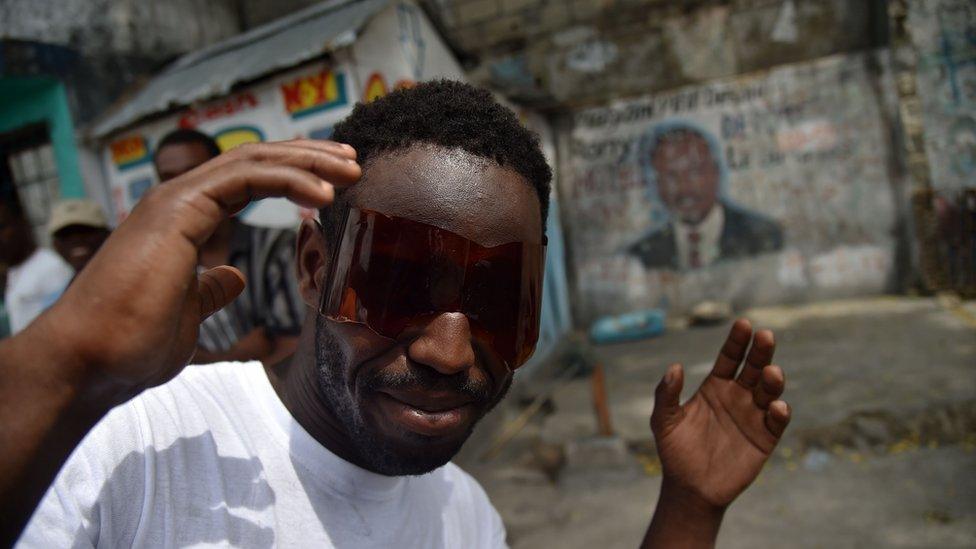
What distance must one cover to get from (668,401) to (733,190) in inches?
305

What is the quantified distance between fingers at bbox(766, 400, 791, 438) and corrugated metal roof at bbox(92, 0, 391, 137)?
137 inches

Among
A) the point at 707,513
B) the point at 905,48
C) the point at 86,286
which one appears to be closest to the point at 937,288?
the point at 905,48

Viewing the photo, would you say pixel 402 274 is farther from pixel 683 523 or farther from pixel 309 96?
pixel 309 96

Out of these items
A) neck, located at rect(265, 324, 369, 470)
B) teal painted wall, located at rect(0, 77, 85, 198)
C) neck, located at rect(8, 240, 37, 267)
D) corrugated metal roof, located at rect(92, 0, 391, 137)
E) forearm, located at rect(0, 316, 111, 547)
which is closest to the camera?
forearm, located at rect(0, 316, 111, 547)

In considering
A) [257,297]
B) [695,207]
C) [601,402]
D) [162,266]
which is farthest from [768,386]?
[695,207]

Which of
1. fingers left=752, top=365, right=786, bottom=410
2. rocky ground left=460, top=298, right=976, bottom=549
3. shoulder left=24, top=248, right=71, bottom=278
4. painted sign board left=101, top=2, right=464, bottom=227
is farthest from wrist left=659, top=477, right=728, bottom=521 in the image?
shoulder left=24, top=248, right=71, bottom=278

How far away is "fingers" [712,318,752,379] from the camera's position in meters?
1.49

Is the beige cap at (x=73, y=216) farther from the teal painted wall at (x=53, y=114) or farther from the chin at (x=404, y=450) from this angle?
the chin at (x=404, y=450)

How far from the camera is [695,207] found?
8672mm

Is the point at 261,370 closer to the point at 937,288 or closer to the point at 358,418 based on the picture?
the point at 358,418

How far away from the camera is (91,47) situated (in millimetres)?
6301

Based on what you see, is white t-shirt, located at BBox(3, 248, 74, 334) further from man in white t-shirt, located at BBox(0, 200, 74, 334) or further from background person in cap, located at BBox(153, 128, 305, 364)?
background person in cap, located at BBox(153, 128, 305, 364)

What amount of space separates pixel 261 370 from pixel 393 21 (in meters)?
3.97

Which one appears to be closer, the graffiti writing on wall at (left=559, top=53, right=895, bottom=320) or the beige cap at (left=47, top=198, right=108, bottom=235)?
the beige cap at (left=47, top=198, right=108, bottom=235)
